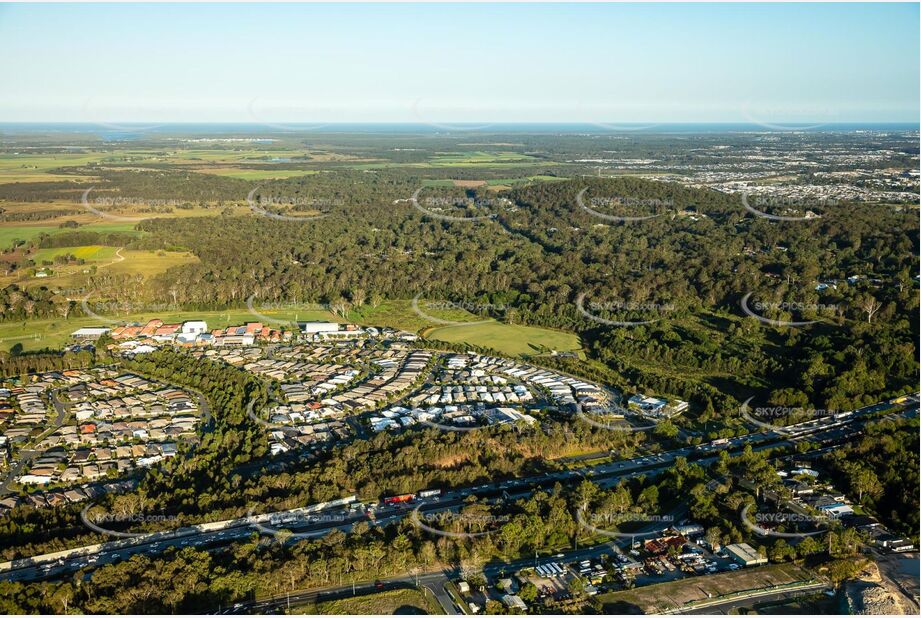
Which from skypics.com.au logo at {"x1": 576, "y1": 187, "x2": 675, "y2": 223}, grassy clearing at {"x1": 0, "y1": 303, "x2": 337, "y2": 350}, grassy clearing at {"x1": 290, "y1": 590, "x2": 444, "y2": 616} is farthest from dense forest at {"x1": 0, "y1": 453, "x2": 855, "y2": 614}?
skypics.com.au logo at {"x1": 576, "y1": 187, "x2": 675, "y2": 223}

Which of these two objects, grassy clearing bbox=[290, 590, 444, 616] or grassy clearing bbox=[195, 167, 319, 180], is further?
grassy clearing bbox=[195, 167, 319, 180]

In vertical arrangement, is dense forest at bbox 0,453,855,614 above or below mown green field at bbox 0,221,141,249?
below

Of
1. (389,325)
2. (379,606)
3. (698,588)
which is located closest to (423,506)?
(379,606)

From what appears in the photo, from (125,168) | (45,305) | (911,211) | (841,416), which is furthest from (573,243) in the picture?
(125,168)

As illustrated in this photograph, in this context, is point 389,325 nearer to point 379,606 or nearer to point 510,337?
point 510,337

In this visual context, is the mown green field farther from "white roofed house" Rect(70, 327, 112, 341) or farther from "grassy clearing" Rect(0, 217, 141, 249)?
"white roofed house" Rect(70, 327, 112, 341)
